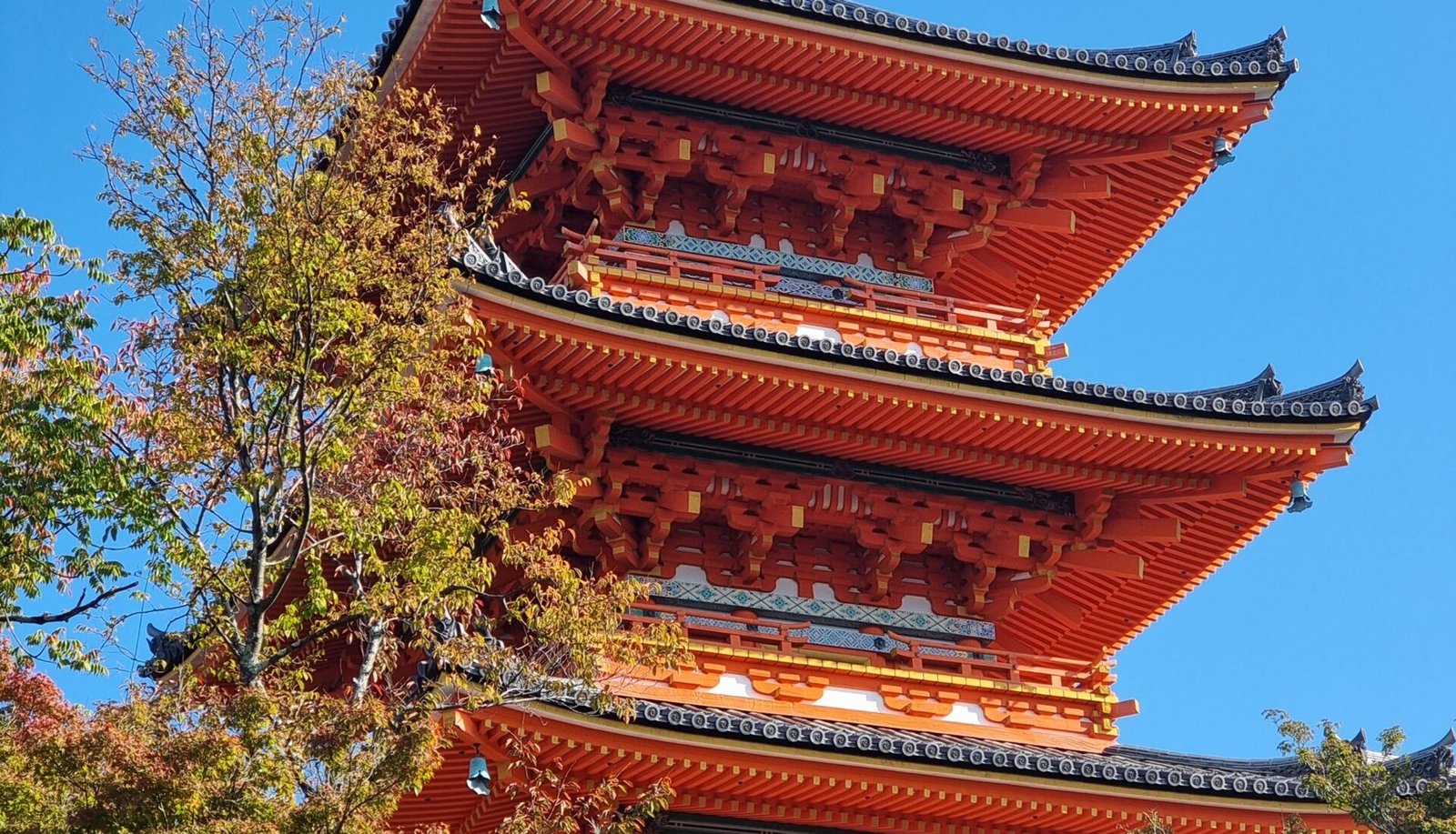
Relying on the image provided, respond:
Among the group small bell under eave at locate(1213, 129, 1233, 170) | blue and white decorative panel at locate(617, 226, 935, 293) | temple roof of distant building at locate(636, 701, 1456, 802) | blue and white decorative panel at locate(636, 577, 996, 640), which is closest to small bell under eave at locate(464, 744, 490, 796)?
temple roof of distant building at locate(636, 701, 1456, 802)

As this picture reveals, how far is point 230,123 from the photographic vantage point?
474 inches

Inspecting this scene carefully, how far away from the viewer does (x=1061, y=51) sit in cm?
1898

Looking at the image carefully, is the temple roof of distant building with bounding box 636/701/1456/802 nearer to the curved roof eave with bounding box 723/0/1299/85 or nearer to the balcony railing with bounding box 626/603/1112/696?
the balcony railing with bounding box 626/603/1112/696

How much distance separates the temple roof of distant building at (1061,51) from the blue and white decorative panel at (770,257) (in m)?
2.57

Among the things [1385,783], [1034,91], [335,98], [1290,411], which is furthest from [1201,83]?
[335,98]

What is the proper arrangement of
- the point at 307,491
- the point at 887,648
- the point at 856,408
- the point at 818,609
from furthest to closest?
1. the point at 818,609
2. the point at 887,648
3. the point at 856,408
4. the point at 307,491

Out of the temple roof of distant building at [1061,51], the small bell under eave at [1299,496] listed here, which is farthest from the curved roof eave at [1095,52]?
the small bell under eave at [1299,496]

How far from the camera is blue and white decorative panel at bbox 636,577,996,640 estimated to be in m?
17.3

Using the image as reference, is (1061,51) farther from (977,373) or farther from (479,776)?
(479,776)

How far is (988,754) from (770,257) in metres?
6.35

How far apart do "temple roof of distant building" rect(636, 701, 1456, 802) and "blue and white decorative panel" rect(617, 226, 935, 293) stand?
531 cm

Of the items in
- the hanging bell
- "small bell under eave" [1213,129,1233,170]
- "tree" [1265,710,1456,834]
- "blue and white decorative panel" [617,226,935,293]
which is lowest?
"tree" [1265,710,1456,834]

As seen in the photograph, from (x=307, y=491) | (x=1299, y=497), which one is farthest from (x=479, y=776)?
(x=1299, y=497)

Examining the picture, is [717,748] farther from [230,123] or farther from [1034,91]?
[1034,91]
